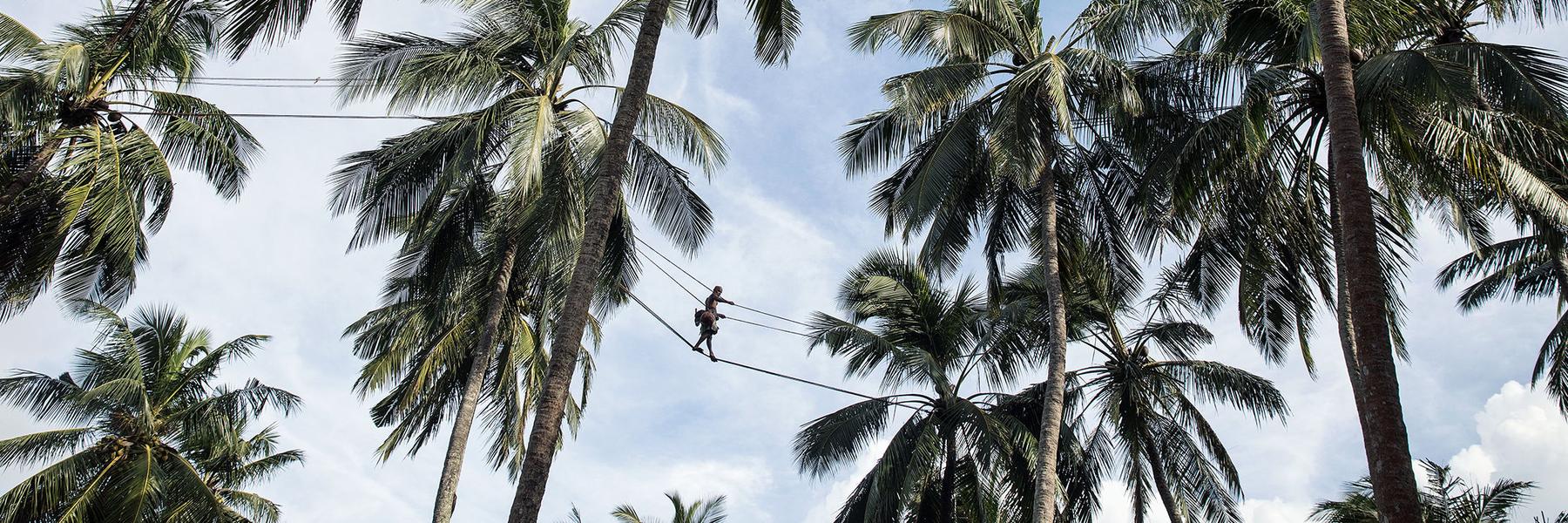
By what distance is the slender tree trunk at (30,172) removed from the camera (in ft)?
48.3

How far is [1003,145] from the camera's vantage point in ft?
51.3

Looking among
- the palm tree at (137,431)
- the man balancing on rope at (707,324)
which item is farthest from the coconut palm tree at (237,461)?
the man balancing on rope at (707,324)

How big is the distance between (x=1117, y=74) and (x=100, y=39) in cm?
1372

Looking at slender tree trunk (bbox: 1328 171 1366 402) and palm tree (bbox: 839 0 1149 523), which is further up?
palm tree (bbox: 839 0 1149 523)

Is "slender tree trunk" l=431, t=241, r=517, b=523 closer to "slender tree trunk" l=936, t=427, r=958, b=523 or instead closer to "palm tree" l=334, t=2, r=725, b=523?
"palm tree" l=334, t=2, r=725, b=523

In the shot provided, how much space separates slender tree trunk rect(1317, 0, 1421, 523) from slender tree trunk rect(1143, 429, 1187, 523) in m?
8.85

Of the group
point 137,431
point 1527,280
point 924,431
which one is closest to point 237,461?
point 137,431

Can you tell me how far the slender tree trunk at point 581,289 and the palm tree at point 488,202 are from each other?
170 centimetres

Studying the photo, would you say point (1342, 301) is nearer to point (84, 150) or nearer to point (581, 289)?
point (581, 289)

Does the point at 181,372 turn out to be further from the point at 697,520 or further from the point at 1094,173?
the point at 1094,173

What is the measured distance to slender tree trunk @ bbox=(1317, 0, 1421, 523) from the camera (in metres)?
8.23

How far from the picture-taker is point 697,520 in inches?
1100

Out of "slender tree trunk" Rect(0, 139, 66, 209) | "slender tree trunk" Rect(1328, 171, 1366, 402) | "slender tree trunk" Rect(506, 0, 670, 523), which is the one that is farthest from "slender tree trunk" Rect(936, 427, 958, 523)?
"slender tree trunk" Rect(0, 139, 66, 209)

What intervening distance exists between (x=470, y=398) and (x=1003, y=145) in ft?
26.7
